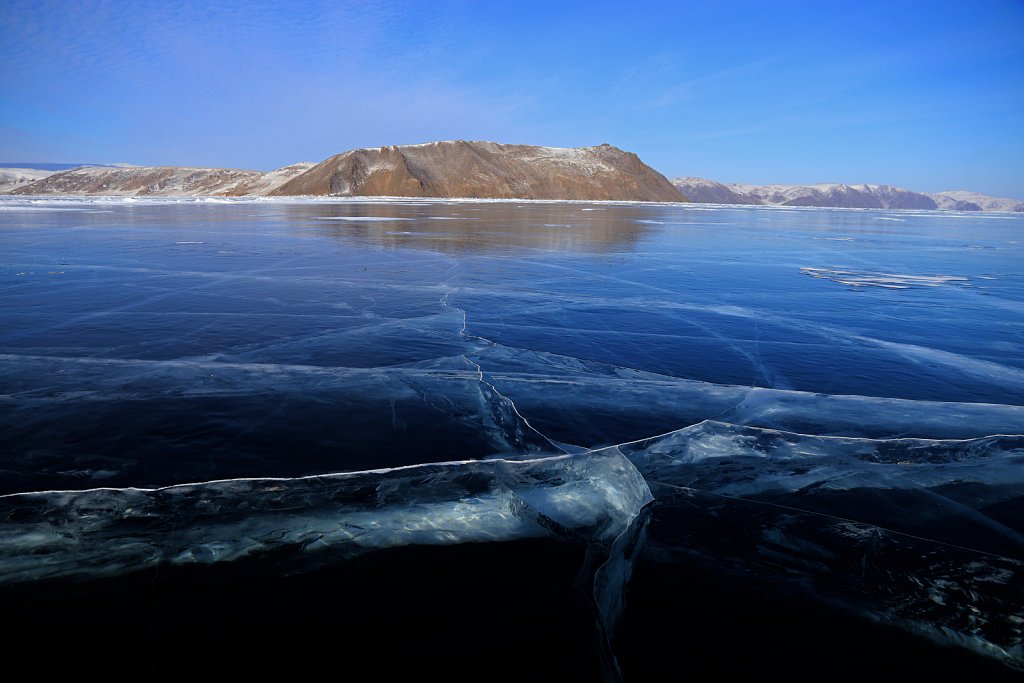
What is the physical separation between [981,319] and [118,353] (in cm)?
961

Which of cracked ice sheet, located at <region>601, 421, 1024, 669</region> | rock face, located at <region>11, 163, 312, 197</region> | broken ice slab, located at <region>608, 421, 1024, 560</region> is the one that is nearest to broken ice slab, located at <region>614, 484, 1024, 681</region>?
cracked ice sheet, located at <region>601, 421, 1024, 669</region>

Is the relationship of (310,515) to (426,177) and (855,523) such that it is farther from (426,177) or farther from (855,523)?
(426,177)

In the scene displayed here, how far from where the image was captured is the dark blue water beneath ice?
2.03 m

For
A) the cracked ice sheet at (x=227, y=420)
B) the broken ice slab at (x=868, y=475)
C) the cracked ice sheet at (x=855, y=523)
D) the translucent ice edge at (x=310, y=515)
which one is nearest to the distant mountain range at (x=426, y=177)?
the cracked ice sheet at (x=227, y=420)

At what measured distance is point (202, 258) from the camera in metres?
10.3

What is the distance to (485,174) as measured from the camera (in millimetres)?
111875

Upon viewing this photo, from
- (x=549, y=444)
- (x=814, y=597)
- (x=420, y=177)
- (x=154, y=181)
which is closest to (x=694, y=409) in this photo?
(x=549, y=444)

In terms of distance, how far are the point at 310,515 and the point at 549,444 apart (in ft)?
4.42

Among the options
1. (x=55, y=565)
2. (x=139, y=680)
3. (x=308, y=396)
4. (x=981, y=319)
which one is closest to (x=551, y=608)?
(x=139, y=680)

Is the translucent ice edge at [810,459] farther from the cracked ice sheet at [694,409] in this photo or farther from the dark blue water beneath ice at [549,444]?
the cracked ice sheet at [694,409]

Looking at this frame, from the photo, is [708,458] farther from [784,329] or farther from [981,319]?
[981,319]

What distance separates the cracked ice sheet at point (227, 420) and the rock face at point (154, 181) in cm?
12253

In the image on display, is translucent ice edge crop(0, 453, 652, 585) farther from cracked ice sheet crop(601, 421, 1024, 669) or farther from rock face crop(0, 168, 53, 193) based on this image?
rock face crop(0, 168, 53, 193)

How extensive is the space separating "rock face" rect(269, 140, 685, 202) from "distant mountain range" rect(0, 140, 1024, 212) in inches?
8.0
